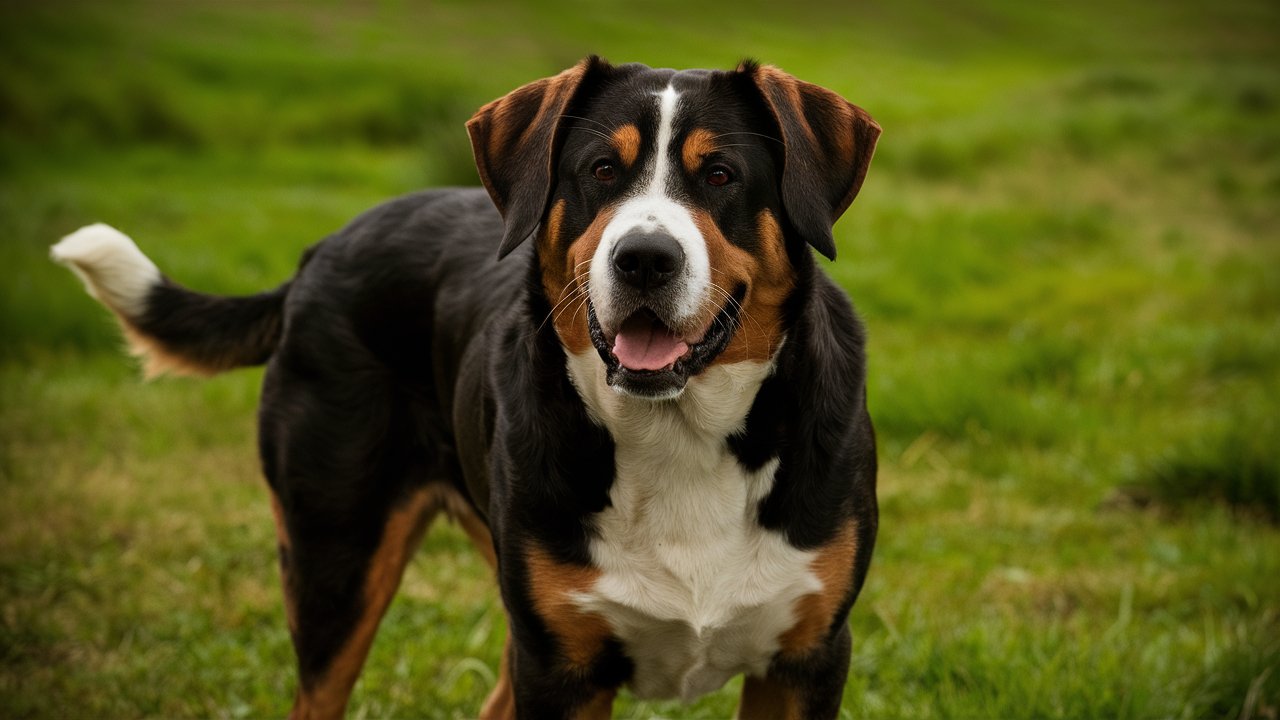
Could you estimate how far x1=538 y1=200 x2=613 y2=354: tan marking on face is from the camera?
283 cm

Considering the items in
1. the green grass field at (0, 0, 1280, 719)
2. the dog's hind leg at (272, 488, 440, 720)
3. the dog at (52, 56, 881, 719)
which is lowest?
the green grass field at (0, 0, 1280, 719)

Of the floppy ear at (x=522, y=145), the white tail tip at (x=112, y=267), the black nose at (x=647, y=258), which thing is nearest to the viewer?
the black nose at (x=647, y=258)

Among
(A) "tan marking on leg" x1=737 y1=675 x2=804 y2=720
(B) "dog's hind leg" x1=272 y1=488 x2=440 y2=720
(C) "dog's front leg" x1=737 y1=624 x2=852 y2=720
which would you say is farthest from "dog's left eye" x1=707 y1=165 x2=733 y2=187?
(B) "dog's hind leg" x1=272 y1=488 x2=440 y2=720

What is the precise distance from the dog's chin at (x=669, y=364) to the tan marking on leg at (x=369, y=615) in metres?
1.16

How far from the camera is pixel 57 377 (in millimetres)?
7473

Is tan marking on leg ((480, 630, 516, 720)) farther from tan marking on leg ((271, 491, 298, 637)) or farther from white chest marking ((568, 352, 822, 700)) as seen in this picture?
white chest marking ((568, 352, 822, 700))

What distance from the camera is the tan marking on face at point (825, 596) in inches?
114

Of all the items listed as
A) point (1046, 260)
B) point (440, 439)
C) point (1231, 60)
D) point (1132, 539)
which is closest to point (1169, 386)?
point (1132, 539)

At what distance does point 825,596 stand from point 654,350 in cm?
69

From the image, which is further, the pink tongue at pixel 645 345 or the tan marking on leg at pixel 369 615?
the tan marking on leg at pixel 369 615

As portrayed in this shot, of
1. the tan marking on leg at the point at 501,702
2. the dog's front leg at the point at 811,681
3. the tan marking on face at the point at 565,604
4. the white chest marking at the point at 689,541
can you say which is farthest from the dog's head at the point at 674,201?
the tan marking on leg at the point at 501,702

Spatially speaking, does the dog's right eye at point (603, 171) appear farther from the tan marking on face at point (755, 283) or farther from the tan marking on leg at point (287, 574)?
the tan marking on leg at point (287, 574)

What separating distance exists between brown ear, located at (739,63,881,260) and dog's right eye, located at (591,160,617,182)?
0.39m

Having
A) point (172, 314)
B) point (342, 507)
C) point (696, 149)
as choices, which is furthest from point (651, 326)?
point (172, 314)
